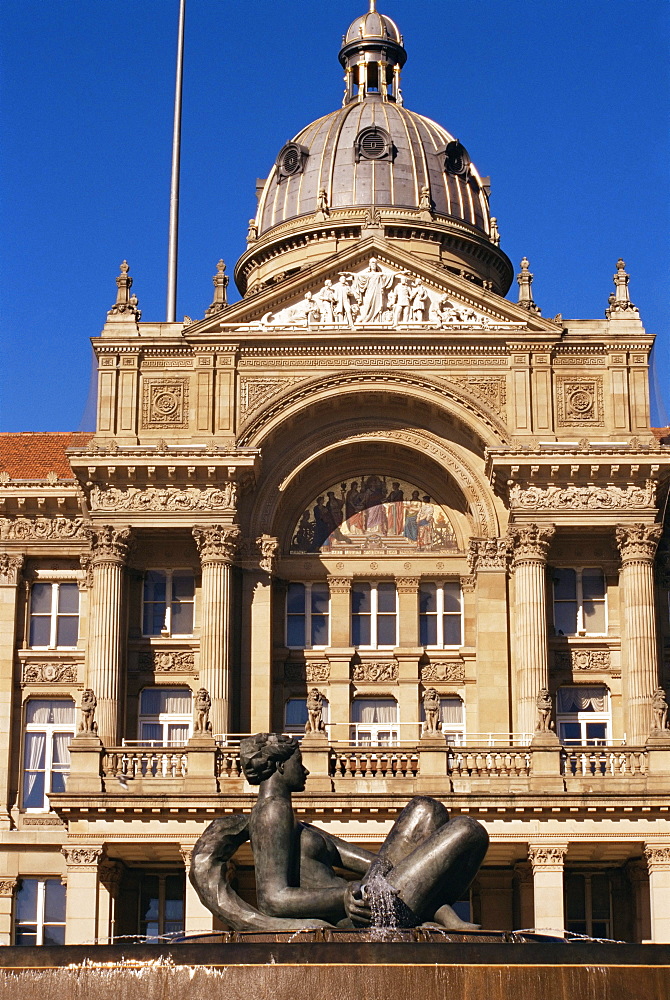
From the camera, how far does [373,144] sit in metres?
66.7

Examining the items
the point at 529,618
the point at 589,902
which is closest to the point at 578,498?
the point at 529,618

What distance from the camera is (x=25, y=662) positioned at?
50.8 metres

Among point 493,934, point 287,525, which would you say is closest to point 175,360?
point 287,525

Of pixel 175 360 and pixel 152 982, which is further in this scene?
pixel 175 360

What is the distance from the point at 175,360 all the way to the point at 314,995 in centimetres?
3315

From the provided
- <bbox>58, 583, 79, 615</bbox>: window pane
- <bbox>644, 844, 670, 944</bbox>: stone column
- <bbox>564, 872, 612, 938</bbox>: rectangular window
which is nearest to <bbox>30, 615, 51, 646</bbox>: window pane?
<bbox>58, 583, 79, 615</bbox>: window pane

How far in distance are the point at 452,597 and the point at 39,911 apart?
44.4ft

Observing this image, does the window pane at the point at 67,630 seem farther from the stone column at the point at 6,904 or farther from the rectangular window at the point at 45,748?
the stone column at the point at 6,904

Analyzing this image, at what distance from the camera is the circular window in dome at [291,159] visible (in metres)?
67.5

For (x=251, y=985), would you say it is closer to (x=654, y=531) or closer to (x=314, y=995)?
(x=314, y=995)

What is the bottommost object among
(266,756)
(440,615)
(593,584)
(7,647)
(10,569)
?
(266,756)

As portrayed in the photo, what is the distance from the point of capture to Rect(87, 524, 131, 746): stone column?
156 ft

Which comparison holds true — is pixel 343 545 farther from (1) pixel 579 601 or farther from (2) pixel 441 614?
(1) pixel 579 601

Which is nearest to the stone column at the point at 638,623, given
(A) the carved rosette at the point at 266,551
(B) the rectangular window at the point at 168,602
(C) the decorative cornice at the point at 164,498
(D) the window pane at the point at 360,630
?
(D) the window pane at the point at 360,630
